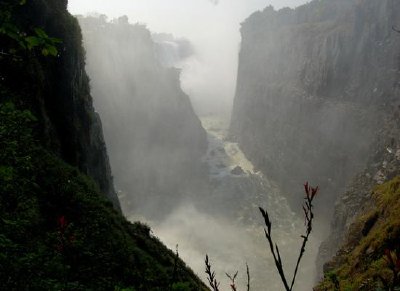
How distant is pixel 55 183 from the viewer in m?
21.0

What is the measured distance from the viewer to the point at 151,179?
449 ft

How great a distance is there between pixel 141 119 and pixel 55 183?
408 ft

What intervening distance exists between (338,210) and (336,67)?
51.5 meters

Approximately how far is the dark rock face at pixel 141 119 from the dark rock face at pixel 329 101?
87.6 feet

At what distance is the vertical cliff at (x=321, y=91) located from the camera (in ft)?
358

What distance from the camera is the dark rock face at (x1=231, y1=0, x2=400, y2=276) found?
98688 millimetres

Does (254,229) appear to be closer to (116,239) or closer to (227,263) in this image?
(227,263)

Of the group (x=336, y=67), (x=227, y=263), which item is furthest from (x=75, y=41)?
(x=336, y=67)

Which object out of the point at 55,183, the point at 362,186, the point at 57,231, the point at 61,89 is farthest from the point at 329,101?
the point at 57,231

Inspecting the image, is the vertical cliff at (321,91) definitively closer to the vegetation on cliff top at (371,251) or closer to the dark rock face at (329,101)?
the dark rock face at (329,101)

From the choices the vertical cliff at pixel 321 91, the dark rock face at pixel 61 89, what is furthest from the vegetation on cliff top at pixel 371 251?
the vertical cliff at pixel 321 91

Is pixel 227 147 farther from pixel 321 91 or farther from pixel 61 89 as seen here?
pixel 61 89

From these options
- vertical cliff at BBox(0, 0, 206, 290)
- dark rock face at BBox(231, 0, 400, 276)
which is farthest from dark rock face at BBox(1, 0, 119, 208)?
dark rock face at BBox(231, 0, 400, 276)

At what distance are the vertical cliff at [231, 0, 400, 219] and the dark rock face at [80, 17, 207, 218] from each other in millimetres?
26702
